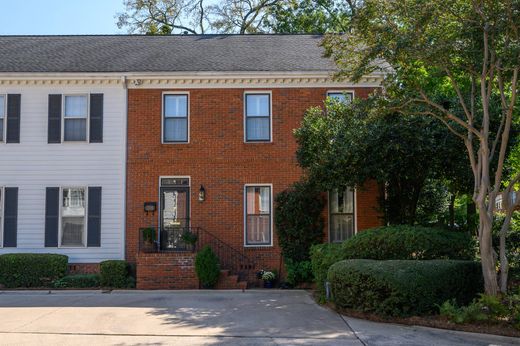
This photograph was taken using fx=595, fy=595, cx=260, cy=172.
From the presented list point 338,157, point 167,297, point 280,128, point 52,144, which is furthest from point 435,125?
Answer: point 52,144

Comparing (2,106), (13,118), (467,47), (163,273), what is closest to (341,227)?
(163,273)

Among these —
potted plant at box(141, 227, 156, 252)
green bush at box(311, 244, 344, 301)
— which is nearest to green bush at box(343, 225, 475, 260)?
green bush at box(311, 244, 344, 301)

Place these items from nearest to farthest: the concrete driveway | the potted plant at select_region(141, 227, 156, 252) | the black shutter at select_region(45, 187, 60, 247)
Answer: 1. the concrete driveway
2. the potted plant at select_region(141, 227, 156, 252)
3. the black shutter at select_region(45, 187, 60, 247)

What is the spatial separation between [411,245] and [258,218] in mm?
6081

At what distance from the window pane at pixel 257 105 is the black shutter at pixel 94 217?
5.11m

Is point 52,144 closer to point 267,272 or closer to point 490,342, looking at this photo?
point 267,272

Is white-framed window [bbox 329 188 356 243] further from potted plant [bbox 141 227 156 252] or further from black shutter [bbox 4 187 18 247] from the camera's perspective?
black shutter [bbox 4 187 18 247]

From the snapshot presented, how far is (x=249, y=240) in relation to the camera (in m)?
17.8

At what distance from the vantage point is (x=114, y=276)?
1648 centimetres

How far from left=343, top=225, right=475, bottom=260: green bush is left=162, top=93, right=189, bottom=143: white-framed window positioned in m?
6.95

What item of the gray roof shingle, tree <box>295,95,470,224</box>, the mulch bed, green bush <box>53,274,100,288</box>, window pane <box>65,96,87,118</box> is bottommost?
the mulch bed

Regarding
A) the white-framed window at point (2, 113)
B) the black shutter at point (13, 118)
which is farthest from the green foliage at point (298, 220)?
the white-framed window at point (2, 113)

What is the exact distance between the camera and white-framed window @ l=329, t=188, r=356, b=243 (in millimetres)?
17797

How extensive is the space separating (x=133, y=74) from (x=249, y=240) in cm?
604
